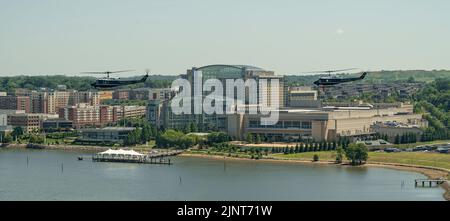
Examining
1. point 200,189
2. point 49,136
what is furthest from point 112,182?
point 49,136

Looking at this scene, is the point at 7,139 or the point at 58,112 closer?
the point at 7,139

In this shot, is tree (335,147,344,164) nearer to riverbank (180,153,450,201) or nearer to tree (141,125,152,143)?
riverbank (180,153,450,201)

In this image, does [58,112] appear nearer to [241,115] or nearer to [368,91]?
[241,115]

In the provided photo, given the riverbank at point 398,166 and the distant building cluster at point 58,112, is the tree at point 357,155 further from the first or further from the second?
the distant building cluster at point 58,112

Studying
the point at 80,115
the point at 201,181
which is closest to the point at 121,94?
the point at 80,115

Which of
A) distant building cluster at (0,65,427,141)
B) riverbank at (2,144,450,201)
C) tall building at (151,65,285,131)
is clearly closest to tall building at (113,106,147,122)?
distant building cluster at (0,65,427,141)

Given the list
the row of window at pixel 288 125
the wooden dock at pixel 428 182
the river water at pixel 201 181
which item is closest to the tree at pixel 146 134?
the row of window at pixel 288 125
